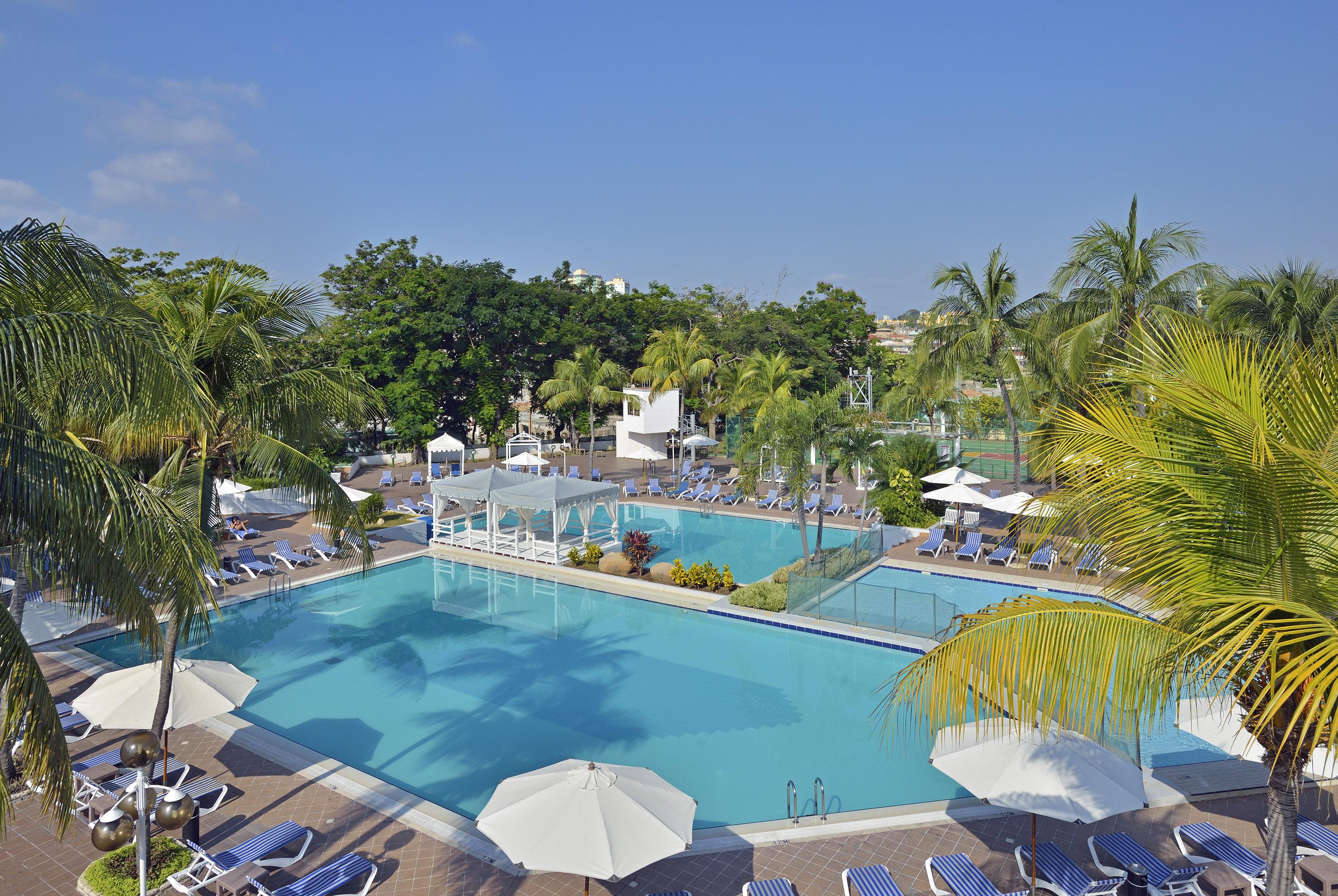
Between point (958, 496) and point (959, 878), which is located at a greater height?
point (958, 496)

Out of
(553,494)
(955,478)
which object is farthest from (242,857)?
(955,478)

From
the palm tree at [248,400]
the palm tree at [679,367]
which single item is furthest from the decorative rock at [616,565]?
the palm tree at [679,367]

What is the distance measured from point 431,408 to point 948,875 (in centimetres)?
2986

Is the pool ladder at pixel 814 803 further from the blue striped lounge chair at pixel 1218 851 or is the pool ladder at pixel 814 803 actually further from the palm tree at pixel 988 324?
the palm tree at pixel 988 324

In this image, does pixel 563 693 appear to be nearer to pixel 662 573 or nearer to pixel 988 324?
pixel 662 573

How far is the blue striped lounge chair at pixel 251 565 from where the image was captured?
17.1 m

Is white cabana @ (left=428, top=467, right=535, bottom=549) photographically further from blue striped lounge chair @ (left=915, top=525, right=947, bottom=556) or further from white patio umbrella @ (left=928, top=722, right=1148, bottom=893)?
white patio umbrella @ (left=928, top=722, right=1148, bottom=893)

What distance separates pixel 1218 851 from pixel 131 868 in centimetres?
906

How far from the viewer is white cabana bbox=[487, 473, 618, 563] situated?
18344 mm

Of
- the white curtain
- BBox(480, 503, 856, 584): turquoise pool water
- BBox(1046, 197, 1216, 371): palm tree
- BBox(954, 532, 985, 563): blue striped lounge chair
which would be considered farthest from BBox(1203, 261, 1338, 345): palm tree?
the white curtain

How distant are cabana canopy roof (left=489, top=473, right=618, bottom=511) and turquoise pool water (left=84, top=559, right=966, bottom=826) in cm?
217

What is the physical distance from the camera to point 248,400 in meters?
8.40

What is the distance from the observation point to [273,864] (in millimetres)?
6969

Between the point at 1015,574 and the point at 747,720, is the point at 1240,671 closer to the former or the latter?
the point at 747,720
